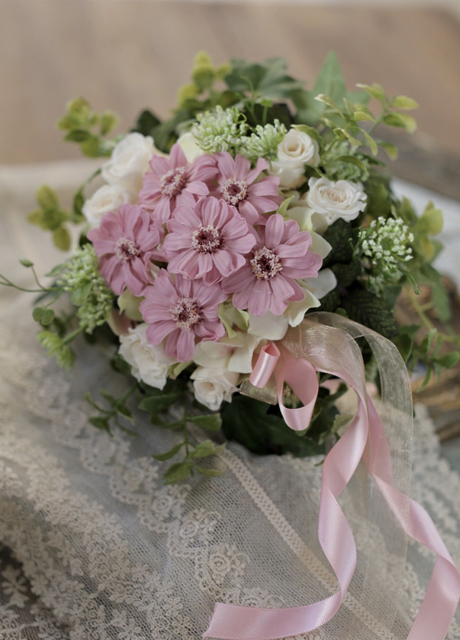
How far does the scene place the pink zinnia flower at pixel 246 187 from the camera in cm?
59

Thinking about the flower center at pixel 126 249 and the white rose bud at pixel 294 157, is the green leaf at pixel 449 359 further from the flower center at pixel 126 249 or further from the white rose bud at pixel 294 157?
the flower center at pixel 126 249

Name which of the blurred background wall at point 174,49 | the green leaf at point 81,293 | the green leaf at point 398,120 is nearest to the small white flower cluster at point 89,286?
the green leaf at point 81,293

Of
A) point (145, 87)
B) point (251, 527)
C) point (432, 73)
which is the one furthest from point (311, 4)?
point (251, 527)

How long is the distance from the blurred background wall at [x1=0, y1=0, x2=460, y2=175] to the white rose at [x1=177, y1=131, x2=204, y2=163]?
95cm

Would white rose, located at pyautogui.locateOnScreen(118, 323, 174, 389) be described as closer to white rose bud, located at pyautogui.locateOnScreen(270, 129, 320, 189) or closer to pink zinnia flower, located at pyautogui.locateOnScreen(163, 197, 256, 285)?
pink zinnia flower, located at pyautogui.locateOnScreen(163, 197, 256, 285)

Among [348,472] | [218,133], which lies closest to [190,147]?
[218,133]

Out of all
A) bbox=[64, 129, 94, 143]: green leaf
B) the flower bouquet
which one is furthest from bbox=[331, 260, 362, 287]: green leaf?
bbox=[64, 129, 94, 143]: green leaf

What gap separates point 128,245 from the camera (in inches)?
24.7

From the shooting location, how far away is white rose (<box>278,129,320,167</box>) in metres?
0.63

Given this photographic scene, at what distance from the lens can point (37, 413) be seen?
81 cm

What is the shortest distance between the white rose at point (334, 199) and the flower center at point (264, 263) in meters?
0.07

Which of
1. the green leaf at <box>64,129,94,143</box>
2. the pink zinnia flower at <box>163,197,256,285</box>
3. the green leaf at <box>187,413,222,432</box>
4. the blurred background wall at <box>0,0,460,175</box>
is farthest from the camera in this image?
the blurred background wall at <box>0,0,460,175</box>

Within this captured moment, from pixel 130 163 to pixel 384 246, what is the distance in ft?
0.99

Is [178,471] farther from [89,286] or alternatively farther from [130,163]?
[130,163]
